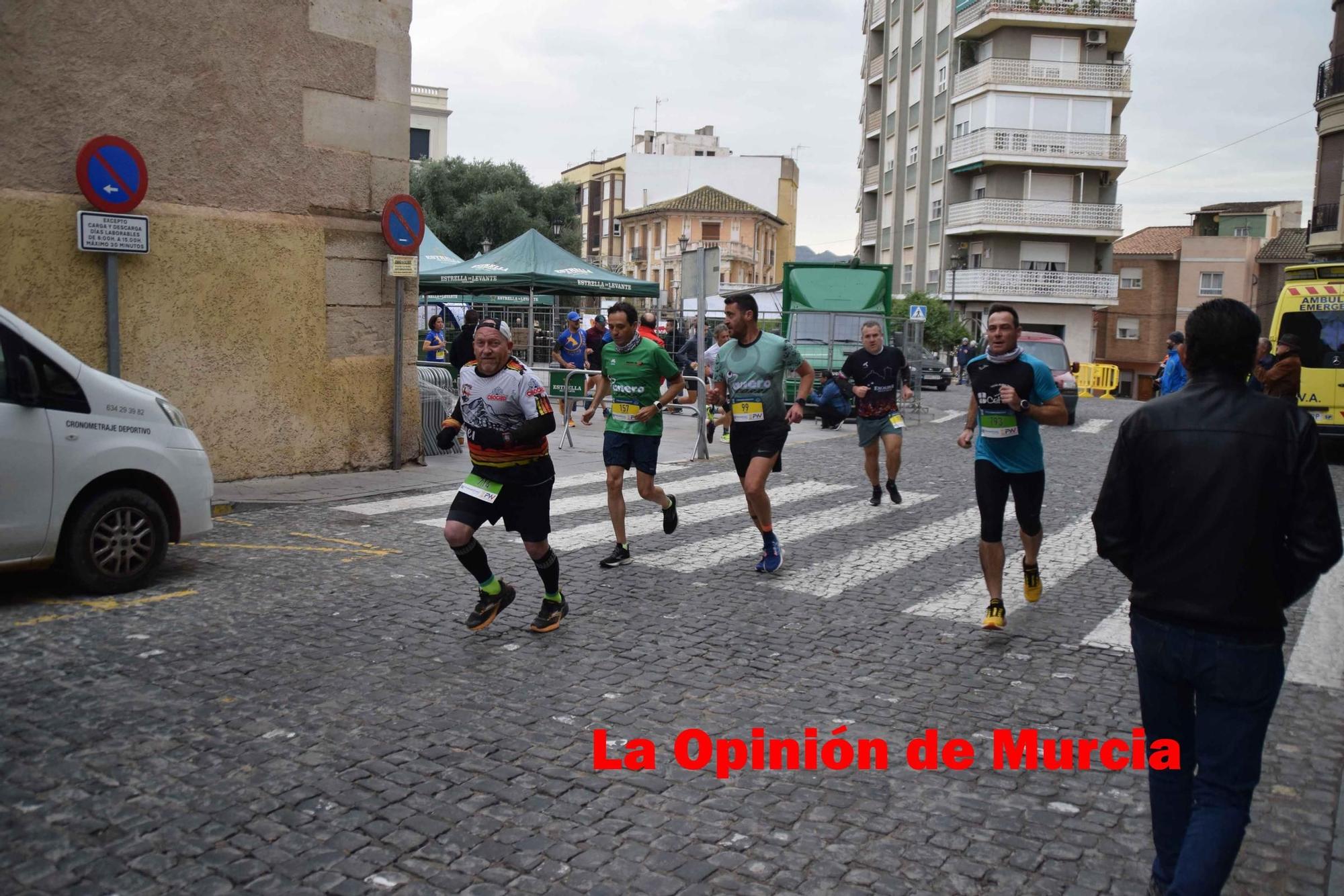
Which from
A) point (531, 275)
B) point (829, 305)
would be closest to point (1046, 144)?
point (829, 305)

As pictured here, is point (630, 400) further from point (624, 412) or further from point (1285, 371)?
point (1285, 371)

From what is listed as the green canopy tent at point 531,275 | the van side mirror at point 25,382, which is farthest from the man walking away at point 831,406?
the van side mirror at point 25,382

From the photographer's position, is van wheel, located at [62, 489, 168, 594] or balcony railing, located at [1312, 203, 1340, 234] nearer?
van wheel, located at [62, 489, 168, 594]

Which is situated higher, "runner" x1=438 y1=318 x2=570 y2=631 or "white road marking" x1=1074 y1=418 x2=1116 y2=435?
"runner" x1=438 y1=318 x2=570 y2=631

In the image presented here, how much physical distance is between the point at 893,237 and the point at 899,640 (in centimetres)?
5737

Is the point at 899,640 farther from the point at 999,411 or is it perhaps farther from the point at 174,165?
the point at 174,165

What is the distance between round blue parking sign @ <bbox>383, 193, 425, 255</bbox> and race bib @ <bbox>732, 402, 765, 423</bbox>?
5478 millimetres

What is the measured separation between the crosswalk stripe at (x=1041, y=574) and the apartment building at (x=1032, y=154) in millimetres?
41885

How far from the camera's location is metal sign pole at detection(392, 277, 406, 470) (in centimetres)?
1276

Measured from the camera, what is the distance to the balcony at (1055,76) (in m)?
50.7

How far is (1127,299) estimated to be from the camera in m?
63.7

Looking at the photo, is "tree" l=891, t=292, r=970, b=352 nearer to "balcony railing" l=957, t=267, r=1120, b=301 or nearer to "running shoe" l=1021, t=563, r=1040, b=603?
"balcony railing" l=957, t=267, r=1120, b=301

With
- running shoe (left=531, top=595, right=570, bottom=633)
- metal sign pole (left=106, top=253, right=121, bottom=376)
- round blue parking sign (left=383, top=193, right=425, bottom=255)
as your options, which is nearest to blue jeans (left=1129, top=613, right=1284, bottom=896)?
running shoe (left=531, top=595, right=570, bottom=633)

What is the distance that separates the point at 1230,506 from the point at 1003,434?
3.72m
